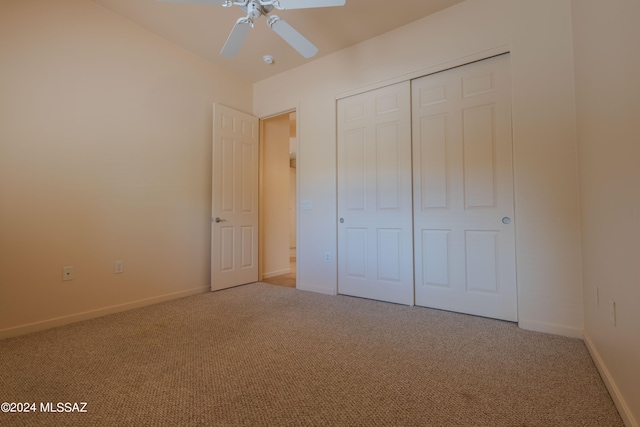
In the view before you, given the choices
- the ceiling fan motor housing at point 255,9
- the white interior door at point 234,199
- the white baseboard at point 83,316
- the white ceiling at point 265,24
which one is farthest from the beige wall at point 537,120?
the white baseboard at point 83,316

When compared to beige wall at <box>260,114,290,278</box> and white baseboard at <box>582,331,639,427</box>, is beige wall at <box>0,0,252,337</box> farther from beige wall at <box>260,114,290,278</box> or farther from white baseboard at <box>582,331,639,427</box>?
white baseboard at <box>582,331,639,427</box>

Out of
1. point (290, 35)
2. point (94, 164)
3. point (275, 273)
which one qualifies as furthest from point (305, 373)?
point (275, 273)

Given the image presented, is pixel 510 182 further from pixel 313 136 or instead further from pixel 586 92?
pixel 313 136

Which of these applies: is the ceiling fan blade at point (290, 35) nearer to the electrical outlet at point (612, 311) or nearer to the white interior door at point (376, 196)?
the white interior door at point (376, 196)

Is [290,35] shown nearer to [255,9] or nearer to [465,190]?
[255,9]

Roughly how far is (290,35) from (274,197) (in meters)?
2.62

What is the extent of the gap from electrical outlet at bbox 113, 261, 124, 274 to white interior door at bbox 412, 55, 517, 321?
2898 millimetres

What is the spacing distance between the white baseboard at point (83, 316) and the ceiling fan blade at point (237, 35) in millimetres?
2548

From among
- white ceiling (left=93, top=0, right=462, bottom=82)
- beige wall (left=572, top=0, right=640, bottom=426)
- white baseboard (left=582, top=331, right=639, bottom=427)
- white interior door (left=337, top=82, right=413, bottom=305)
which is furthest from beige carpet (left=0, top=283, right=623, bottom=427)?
white ceiling (left=93, top=0, right=462, bottom=82)

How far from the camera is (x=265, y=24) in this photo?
288 cm

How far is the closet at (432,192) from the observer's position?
2.41 m

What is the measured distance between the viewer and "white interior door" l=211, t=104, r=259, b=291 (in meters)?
3.54

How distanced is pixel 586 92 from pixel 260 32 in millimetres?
2851

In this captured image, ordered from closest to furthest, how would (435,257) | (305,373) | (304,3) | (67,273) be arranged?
(305,373)
(304,3)
(67,273)
(435,257)
